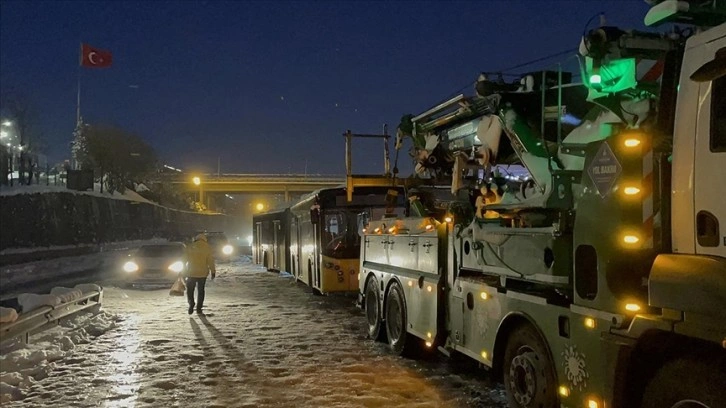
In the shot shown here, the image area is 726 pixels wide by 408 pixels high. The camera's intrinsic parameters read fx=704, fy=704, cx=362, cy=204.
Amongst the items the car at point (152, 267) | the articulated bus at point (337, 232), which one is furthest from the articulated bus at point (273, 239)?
the articulated bus at point (337, 232)

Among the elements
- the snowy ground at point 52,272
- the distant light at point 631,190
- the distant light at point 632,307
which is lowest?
the snowy ground at point 52,272

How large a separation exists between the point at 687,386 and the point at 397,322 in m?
6.61

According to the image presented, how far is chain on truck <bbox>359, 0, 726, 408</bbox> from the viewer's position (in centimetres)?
409

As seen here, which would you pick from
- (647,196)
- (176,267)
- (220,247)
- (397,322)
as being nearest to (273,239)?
(176,267)

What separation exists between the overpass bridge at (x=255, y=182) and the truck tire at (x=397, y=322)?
7064 cm

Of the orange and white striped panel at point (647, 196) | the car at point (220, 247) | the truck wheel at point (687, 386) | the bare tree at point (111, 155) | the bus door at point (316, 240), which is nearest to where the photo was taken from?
the truck wheel at point (687, 386)

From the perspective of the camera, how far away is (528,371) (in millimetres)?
6164

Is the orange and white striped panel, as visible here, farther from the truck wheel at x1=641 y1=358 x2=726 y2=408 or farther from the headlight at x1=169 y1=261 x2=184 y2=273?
the headlight at x1=169 y1=261 x2=184 y2=273

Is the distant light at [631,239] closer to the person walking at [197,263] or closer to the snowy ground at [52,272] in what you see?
the person walking at [197,263]

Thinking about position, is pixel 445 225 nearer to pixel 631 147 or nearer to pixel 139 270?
pixel 631 147

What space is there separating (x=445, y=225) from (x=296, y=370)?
2777 mm

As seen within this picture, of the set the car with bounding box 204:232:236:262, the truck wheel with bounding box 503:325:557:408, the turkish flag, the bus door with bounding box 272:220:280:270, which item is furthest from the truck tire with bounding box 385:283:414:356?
the turkish flag

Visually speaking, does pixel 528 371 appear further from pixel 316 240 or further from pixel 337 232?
pixel 316 240

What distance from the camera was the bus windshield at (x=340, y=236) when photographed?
17500 millimetres
